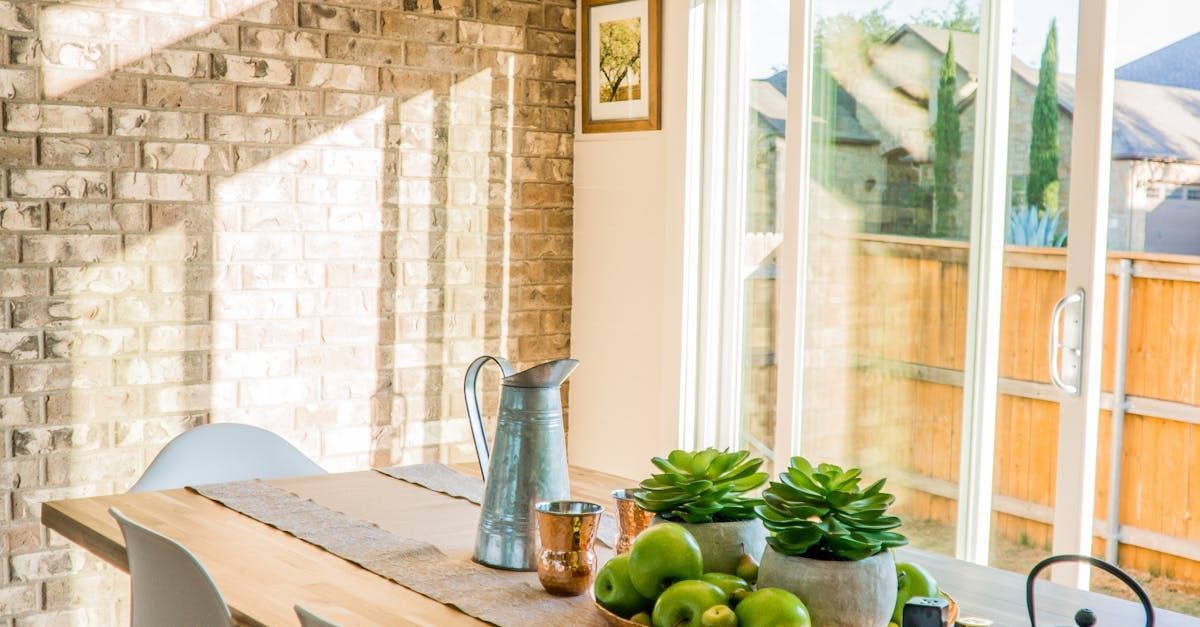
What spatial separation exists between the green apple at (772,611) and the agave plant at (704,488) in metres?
0.22

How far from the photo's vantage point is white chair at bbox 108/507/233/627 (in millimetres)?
1474

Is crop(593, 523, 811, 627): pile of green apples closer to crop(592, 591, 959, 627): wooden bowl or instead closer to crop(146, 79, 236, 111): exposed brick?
crop(592, 591, 959, 627): wooden bowl

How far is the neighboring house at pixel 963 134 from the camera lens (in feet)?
8.68

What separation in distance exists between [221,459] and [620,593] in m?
1.36

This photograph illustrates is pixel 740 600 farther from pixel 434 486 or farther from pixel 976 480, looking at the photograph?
pixel 976 480

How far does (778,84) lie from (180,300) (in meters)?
1.80

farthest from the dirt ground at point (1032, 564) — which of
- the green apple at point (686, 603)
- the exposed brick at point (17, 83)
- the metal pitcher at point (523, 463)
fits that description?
the exposed brick at point (17, 83)

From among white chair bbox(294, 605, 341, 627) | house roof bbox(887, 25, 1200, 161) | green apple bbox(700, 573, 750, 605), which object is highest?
house roof bbox(887, 25, 1200, 161)

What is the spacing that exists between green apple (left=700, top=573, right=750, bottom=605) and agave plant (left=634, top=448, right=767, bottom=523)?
4.3 inches

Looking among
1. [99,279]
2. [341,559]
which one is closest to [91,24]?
[99,279]

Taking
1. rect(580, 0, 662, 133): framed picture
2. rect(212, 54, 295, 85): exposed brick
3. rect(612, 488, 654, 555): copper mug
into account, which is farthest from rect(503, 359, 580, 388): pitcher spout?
rect(580, 0, 662, 133): framed picture

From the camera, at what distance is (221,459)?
2531 millimetres

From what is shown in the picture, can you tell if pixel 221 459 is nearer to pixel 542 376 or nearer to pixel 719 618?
pixel 542 376

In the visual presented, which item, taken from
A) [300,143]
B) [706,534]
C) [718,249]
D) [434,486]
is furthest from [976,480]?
[300,143]
